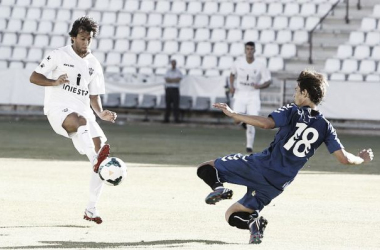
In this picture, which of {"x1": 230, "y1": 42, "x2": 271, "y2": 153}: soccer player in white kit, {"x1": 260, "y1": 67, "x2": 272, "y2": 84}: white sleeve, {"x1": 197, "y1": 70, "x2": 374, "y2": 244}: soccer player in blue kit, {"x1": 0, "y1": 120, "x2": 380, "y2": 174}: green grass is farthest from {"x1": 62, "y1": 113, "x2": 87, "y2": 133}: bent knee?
{"x1": 260, "y1": 67, "x2": 272, "y2": 84}: white sleeve

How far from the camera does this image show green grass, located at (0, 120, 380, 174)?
1694 cm

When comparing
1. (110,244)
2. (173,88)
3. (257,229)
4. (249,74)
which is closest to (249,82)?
(249,74)

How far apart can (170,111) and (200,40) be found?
2.80 m

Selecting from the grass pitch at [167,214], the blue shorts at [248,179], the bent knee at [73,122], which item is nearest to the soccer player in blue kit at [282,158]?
the blue shorts at [248,179]

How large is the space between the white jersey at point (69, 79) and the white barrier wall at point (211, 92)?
17.7m

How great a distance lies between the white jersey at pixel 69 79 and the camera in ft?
30.3

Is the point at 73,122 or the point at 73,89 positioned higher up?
the point at 73,89

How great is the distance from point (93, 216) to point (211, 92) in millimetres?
20586

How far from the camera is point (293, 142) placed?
7.70 metres

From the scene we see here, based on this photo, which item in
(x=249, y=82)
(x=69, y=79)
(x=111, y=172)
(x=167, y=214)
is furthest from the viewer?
(x=249, y=82)

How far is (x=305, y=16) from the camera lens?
30422 millimetres

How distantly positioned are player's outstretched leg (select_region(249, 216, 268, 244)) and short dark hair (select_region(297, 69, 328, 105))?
1.01 metres

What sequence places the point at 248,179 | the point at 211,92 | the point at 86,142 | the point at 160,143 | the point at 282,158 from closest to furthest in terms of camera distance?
the point at 282,158 < the point at 248,179 < the point at 86,142 < the point at 160,143 < the point at 211,92

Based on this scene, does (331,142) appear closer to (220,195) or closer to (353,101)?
(220,195)
